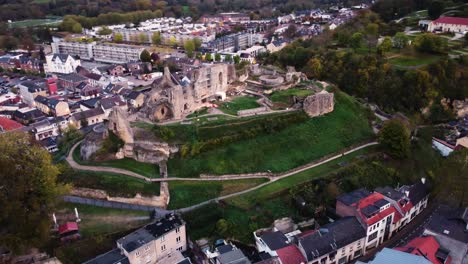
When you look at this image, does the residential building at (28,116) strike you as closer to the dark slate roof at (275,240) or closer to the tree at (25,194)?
the tree at (25,194)

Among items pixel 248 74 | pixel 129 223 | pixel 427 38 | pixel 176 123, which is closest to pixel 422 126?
pixel 427 38

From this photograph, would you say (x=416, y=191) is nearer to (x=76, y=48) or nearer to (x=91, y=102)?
(x=91, y=102)

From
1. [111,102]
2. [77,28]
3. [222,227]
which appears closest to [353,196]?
[222,227]

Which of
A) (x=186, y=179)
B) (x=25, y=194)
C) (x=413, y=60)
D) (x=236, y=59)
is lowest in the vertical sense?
(x=186, y=179)

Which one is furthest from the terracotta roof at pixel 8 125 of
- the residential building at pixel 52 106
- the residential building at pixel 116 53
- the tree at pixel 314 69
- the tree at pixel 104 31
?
the tree at pixel 104 31

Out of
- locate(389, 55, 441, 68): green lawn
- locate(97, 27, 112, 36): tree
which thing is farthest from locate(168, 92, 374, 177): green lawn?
locate(97, 27, 112, 36): tree

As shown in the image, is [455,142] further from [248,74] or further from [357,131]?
[248,74]

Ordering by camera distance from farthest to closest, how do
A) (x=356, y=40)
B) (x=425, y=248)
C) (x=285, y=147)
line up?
(x=356, y=40) < (x=285, y=147) < (x=425, y=248)
